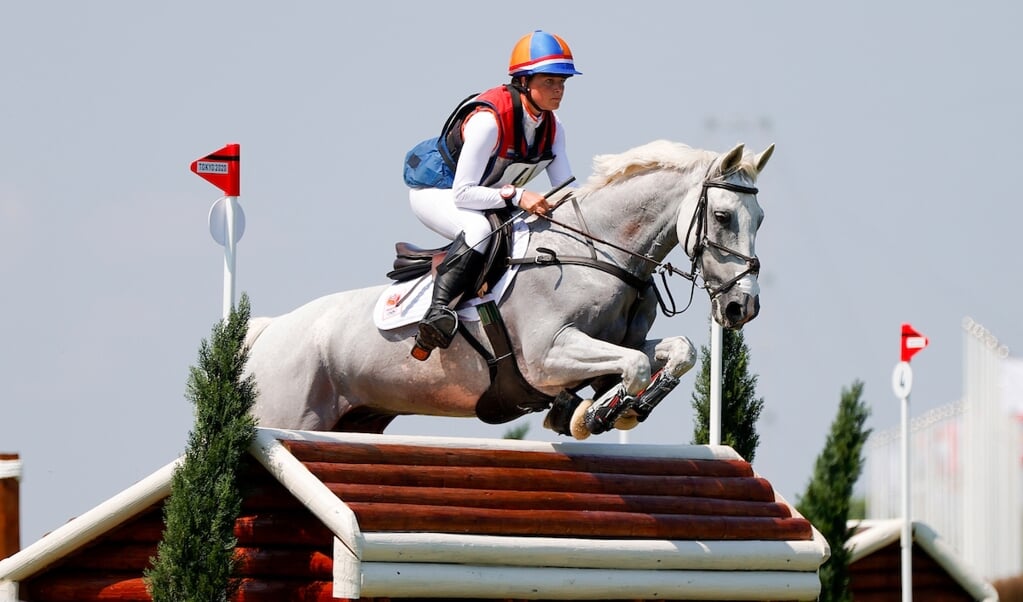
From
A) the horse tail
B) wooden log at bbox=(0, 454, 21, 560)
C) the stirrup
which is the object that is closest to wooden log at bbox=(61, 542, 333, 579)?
wooden log at bbox=(0, 454, 21, 560)

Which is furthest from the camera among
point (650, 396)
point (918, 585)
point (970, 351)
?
point (970, 351)

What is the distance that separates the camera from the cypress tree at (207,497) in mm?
7160

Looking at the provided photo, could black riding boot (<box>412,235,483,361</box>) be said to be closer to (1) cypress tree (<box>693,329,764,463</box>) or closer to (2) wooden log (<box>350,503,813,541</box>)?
(2) wooden log (<box>350,503,813,541</box>)

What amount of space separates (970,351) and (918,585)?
4.64 m

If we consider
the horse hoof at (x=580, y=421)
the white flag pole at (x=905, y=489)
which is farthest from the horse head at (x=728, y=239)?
the white flag pole at (x=905, y=489)

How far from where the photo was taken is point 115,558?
759cm

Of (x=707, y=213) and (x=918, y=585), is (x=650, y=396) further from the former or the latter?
(x=918, y=585)

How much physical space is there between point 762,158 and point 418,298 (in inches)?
67.2

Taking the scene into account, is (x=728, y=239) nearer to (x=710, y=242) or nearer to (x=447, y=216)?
(x=710, y=242)

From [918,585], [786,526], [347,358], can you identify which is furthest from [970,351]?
[347,358]

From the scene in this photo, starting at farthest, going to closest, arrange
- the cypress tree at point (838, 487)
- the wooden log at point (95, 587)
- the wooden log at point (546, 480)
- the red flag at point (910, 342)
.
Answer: the red flag at point (910, 342), the cypress tree at point (838, 487), the wooden log at point (95, 587), the wooden log at point (546, 480)

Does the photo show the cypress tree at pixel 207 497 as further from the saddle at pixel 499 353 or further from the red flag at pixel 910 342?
the red flag at pixel 910 342

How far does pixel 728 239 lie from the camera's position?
304 inches

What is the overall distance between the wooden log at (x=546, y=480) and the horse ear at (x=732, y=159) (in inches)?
59.0
